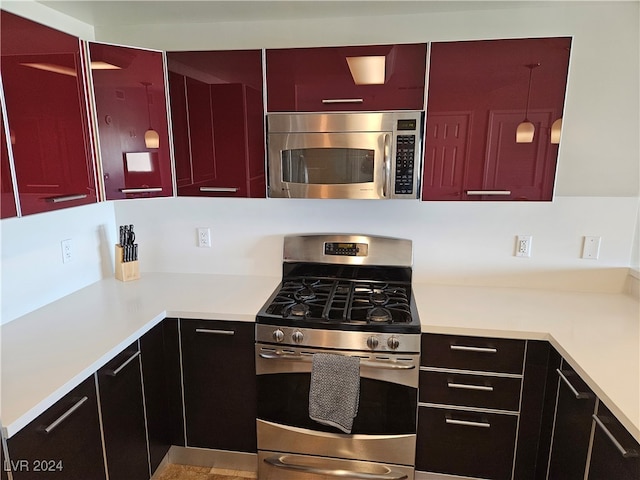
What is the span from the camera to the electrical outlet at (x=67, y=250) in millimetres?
2008

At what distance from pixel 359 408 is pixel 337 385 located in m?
0.18

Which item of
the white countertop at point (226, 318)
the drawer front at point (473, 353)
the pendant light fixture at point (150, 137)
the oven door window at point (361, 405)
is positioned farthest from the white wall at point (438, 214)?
the oven door window at point (361, 405)

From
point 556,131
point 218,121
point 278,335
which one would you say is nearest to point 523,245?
point 556,131

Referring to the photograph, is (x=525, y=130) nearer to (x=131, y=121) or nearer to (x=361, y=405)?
(x=361, y=405)

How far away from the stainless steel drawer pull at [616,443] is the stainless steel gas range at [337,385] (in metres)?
0.64

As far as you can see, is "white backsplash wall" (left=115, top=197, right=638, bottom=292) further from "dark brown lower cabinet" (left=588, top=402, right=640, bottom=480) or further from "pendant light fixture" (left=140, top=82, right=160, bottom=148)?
"dark brown lower cabinet" (left=588, top=402, right=640, bottom=480)

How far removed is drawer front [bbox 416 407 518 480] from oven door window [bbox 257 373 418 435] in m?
0.09

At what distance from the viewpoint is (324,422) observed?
1.75m

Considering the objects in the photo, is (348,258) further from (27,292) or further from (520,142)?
(27,292)

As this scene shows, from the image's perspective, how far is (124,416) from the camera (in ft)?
5.40

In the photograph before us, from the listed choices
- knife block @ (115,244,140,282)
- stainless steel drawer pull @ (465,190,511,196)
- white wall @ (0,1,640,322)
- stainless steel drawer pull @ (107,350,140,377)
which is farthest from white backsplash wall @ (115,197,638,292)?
stainless steel drawer pull @ (107,350,140,377)

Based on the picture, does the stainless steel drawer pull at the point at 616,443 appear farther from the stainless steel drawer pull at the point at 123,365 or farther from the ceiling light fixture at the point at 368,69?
the stainless steel drawer pull at the point at 123,365

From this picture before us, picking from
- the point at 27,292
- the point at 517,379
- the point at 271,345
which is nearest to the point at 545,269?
the point at 517,379

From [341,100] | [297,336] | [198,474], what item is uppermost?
[341,100]
